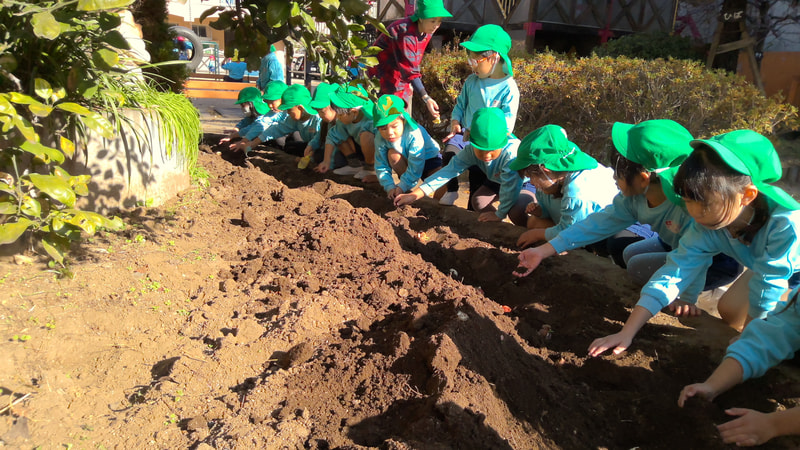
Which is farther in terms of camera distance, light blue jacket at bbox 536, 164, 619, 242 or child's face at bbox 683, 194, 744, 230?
light blue jacket at bbox 536, 164, 619, 242

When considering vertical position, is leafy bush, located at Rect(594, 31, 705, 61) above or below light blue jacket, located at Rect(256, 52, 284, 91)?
above

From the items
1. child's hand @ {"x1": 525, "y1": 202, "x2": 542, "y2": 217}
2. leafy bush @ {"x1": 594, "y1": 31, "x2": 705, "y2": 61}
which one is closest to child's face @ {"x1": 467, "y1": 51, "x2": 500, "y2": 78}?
child's hand @ {"x1": 525, "y1": 202, "x2": 542, "y2": 217}

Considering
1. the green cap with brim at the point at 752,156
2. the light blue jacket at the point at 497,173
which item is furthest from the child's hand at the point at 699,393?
the light blue jacket at the point at 497,173

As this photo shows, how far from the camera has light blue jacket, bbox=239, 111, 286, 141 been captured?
265 inches

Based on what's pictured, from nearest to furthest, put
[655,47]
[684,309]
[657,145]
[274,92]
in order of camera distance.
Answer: [657,145] < [684,309] < [274,92] < [655,47]

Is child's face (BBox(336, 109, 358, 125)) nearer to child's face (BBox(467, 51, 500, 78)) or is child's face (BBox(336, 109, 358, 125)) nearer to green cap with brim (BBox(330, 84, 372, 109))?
green cap with brim (BBox(330, 84, 372, 109))

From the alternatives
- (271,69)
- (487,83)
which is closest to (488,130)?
(487,83)

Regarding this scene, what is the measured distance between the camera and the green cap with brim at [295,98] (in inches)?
231

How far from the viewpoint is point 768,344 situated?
6.73ft

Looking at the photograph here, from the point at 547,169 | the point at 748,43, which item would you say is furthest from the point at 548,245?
the point at 748,43

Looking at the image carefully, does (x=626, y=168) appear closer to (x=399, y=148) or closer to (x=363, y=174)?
(x=399, y=148)

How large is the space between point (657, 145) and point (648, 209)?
46 cm

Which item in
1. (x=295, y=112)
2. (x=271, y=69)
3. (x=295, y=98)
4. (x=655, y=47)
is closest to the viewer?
(x=295, y=98)

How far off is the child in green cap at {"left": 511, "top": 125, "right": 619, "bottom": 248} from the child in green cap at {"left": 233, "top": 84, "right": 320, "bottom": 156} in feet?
10.4
